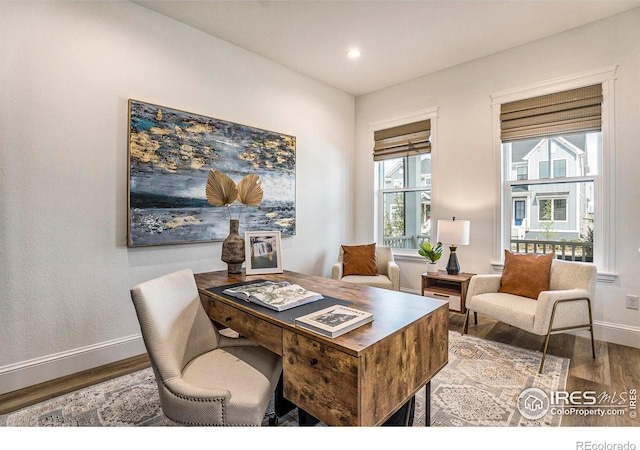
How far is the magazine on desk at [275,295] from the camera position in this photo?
4.81 ft

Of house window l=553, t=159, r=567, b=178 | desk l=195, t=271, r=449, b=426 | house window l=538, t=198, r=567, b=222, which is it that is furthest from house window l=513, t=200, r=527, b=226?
desk l=195, t=271, r=449, b=426

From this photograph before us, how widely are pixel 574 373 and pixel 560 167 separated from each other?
188 cm

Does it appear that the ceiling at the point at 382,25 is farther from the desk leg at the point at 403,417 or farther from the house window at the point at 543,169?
the desk leg at the point at 403,417

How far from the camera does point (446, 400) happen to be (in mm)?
1931

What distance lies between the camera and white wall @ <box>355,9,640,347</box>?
8.81ft

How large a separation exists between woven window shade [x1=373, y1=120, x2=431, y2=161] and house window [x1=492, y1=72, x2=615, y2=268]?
803 mm

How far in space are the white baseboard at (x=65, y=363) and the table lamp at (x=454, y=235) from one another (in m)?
2.98

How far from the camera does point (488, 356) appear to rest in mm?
2531

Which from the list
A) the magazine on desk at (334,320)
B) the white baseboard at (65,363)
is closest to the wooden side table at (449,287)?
the magazine on desk at (334,320)

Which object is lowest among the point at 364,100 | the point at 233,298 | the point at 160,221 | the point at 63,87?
the point at 233,298

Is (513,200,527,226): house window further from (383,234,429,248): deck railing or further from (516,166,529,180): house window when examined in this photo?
(383,234,429,248): deck railing
